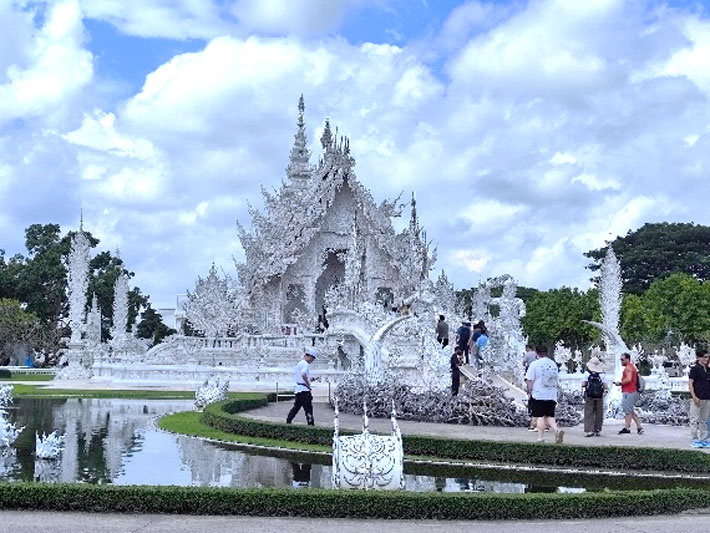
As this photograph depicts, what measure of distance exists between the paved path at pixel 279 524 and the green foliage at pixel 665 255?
63.5m

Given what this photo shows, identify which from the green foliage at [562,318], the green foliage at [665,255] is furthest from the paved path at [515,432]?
the green foliage at [665,255]

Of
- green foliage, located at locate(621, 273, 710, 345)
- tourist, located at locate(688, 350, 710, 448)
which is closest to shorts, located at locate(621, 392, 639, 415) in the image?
tourist, located at locate(688, 350, 710, 448)

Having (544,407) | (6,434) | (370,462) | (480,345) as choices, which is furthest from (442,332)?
(370,462)

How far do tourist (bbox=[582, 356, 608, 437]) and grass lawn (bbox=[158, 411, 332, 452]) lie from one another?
5168mm

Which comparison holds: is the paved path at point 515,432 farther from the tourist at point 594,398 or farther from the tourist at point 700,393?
the tourist at point 700,393

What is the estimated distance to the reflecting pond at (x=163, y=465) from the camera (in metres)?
11.6

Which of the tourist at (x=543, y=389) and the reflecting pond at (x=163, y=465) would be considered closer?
the reflecting pond at (x=163, y=465)

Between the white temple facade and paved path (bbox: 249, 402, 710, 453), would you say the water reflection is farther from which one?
the white temple facade

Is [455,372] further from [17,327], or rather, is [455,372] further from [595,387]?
[17,327]

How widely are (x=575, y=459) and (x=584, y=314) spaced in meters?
53.4

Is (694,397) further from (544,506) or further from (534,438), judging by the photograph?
(544,506)

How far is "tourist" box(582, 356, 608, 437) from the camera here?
16.5m

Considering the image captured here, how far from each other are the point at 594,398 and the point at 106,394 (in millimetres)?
17842

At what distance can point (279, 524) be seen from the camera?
880 centimetres
